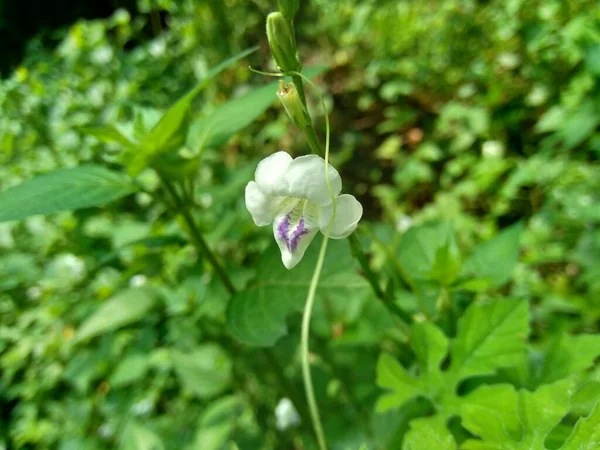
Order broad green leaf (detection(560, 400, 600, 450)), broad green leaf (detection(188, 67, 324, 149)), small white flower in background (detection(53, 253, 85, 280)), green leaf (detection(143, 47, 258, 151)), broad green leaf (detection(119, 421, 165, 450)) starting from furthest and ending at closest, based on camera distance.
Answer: small white flower in background (detection(53, 253, 85, 280)), broad green leaf (detection(119, 421, 165, 450)), broad green leaf (detection(188, 67, 324, 149)), green leaf (detection(143, 47, 258, 151)), broad green leaf (detection(560, 400, 600, 450))

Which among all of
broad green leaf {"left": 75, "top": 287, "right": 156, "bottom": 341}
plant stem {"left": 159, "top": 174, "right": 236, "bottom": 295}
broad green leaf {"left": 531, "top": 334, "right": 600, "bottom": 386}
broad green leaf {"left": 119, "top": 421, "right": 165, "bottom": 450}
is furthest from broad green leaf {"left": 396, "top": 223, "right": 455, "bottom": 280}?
broad green leaf {"left": 119, "top": 421, "right": 165, "bottom": 450}

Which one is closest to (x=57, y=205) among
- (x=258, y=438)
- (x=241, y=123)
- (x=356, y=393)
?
(x=241, y=123)

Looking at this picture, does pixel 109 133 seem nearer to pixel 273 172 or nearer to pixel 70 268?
pixel 273 172

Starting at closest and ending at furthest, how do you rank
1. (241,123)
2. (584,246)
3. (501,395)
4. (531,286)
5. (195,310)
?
1. (501,395)
2. (241,123)
3. (195,310)
4. (584,246)
5. (531,286)

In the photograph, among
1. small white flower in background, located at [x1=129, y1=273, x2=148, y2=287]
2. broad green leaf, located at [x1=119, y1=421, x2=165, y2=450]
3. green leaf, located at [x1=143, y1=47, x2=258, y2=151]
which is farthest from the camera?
small white flower in background, located at [x1=129, y1=273, x2=148, y2=287]

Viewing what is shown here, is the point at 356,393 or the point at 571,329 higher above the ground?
the point at 356,393

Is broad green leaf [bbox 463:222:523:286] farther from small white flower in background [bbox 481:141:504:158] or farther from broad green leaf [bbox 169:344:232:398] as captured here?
small white flower in background [bbox 481:141:504:158]

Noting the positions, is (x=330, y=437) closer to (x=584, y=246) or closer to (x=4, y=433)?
(x=584, y=246)

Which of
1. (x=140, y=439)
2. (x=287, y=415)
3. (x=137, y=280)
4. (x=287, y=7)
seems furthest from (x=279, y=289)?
(x=137, y=280)
